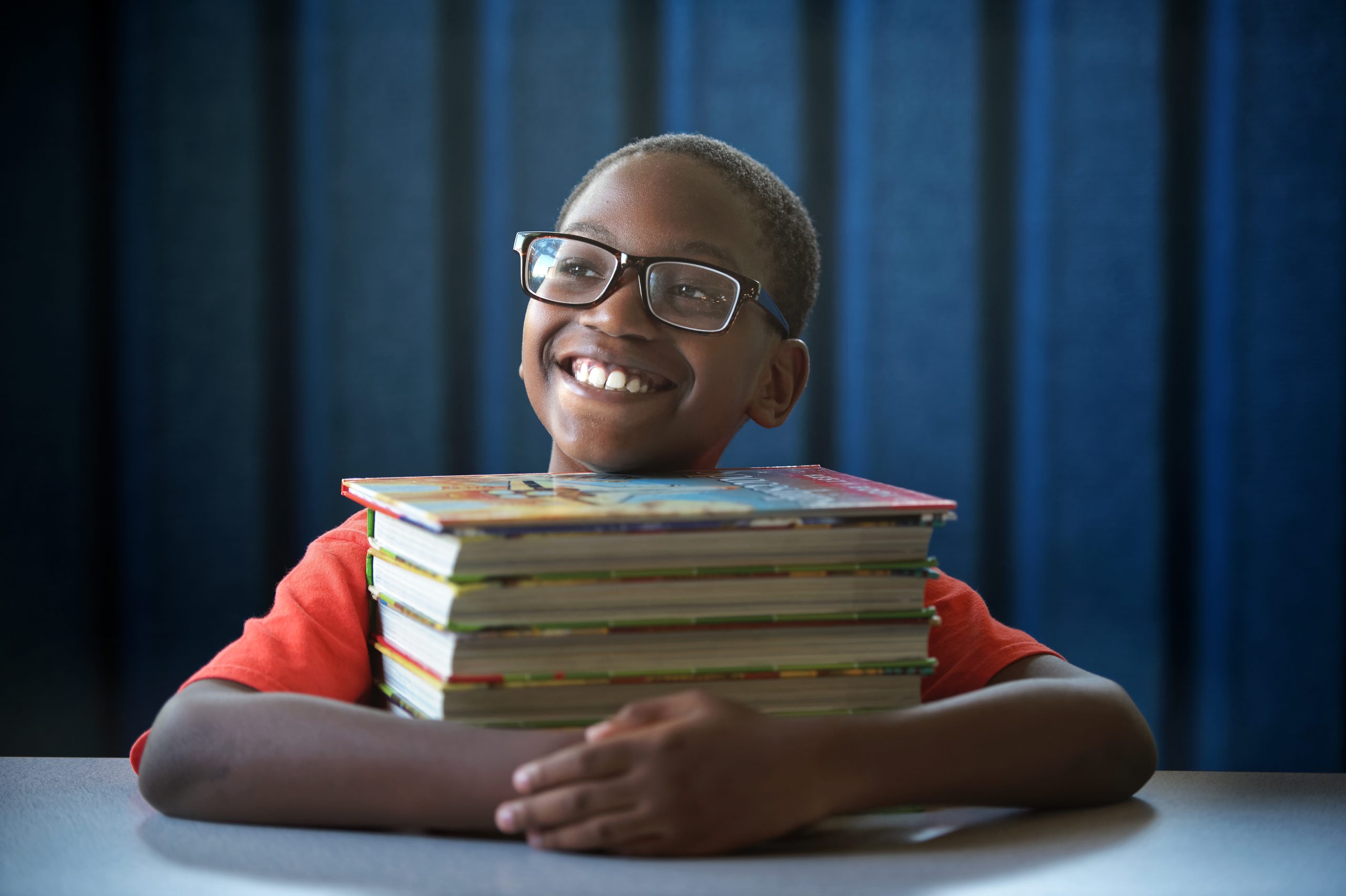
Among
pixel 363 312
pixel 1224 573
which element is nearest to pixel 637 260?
pixel 363 312

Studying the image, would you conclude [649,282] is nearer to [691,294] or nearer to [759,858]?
[691,294]

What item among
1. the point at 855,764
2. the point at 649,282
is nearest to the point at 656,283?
the point at 649,282

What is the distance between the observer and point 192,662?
1.69m

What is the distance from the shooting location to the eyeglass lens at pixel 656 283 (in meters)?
1.03

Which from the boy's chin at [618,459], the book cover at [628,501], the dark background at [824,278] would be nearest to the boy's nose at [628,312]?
the boy's chin at [618,459]

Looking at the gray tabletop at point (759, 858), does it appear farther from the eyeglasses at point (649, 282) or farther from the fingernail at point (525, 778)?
the eyeglasses at point (649, 282)

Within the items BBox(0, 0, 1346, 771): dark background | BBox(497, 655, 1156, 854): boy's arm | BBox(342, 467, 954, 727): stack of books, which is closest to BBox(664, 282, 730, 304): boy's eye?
BBox(342, 467, 954, 727): stack of books

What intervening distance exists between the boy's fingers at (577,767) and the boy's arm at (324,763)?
0.02 m

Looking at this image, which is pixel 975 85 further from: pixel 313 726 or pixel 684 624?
pixel 313 726

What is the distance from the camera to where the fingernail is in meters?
0.58

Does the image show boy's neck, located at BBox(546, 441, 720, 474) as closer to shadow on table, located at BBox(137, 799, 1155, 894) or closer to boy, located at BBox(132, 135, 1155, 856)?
boy, located at BBox(132, 135, 1155, 856)

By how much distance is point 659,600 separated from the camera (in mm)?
635

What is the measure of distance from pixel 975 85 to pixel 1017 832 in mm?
1292

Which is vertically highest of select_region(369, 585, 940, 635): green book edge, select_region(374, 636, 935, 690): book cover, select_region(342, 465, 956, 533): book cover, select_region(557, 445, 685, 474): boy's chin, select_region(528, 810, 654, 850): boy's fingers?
select_region(342, 465, 956, 533): book cover
